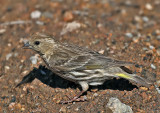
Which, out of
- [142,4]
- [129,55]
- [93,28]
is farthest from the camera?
[142,4]

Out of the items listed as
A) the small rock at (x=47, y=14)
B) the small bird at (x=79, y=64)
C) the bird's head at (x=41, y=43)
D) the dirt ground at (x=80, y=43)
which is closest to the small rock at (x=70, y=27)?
the dirt ground at (x=80, y=43)

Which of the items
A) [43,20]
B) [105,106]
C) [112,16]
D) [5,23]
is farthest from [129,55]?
[5,23]

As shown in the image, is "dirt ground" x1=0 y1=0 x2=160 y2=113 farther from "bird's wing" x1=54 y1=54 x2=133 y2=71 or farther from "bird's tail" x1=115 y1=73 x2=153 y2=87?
"bird's wing" x1=54 y1=54 x2=133 y2=71


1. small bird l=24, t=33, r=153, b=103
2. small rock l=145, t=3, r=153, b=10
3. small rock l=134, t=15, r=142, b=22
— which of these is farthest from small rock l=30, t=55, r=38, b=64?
small rock l=145, t=3, r=153, b=10

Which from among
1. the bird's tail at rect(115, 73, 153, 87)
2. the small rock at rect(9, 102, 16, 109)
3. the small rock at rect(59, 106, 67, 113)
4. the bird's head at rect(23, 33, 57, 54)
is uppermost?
the bird's head at rect(23, 33, 57, 54)

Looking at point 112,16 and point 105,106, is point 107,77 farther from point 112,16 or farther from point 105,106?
point 112,16

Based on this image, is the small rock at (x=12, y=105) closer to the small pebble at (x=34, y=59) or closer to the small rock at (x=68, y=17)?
the small pebble at (x=34, y=59)

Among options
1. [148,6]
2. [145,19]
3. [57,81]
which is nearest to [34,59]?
[57,81]
